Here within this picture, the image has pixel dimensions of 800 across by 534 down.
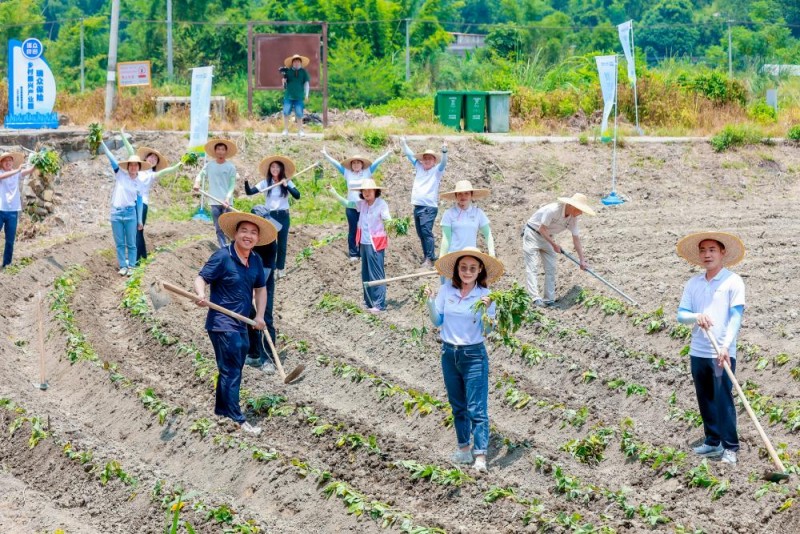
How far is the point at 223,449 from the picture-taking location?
9.13 m

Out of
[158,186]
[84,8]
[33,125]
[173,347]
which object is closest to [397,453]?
[173,347]

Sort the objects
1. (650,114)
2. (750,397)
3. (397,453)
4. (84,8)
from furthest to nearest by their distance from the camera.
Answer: (84,8) < (650,114) < (750,397) < (397,453)

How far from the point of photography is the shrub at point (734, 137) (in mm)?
24250

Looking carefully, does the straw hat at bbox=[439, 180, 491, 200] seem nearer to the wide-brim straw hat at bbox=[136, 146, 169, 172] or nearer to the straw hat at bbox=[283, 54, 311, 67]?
the wide-brim straw hat at bbox=[136, 146, 169, 172]

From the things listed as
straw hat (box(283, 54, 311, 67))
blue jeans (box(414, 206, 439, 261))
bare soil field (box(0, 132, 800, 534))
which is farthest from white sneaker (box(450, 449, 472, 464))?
straw hat (box(283, 54, 311, 67))

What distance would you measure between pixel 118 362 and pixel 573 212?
4952 mm

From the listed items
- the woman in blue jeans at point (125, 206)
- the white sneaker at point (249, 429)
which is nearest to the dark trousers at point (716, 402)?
the white sneaker at point (249, 429)

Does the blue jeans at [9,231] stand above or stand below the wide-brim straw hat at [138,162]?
below

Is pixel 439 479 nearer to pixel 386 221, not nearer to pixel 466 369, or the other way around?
pixel 466 369

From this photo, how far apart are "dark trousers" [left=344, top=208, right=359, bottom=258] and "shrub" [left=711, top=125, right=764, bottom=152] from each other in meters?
9.78

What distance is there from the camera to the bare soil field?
8.01 metres

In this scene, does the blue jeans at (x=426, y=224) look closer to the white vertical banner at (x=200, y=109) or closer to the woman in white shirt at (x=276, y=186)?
the woman in white shirt at (x=276, y=186)

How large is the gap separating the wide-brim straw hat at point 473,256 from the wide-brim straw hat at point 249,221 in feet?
4.86

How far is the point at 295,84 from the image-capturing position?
23.3 m
